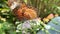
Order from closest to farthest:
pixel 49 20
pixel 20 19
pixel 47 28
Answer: pixel 47 28 → pixel 20 19 → pixel 49 20

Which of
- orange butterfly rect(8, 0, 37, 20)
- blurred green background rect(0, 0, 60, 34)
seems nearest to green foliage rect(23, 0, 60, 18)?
blurred green background rect(0, 0, 60, 34)

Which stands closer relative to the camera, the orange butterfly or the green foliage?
the orange butterfly

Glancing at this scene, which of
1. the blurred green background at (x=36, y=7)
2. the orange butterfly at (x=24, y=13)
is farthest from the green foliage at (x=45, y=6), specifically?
the orange butterfly at (x=24, y=13)

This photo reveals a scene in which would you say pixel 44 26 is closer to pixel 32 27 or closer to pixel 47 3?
pixel 32 27

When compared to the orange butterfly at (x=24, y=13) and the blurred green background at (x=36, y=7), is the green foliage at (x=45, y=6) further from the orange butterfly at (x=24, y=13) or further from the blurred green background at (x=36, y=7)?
the orange butterfly at (x=24, y=13)

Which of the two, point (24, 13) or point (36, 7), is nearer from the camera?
point (24, 13)

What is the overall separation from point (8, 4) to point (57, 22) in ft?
1.80

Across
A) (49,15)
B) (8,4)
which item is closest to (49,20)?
(49,15)

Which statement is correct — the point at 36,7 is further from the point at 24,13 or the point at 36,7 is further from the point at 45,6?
the point at 24,13

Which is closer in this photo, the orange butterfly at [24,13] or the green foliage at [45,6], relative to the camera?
the orange butterfly at [24,13]

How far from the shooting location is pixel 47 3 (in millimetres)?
2051

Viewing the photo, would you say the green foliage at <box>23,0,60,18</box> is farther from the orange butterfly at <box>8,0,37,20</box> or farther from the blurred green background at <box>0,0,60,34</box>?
the orange butterfly at <box>8,0,37,20</box>

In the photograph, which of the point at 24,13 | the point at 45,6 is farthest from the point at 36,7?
the point at 24,13

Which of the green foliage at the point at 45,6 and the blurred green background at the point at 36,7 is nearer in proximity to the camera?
the blurred green background at the point at 36,7
